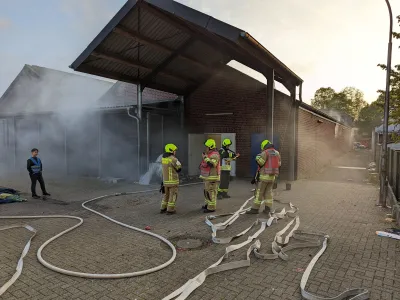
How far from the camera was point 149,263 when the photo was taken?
382 cm

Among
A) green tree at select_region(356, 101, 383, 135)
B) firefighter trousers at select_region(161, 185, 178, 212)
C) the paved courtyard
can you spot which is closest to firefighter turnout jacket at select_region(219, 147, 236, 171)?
the paved courtyard

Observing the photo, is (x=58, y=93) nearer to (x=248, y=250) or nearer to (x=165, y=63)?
(x=165, y=63)

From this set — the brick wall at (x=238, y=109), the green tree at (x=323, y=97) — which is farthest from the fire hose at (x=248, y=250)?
the green tree at (x=323, y=97)

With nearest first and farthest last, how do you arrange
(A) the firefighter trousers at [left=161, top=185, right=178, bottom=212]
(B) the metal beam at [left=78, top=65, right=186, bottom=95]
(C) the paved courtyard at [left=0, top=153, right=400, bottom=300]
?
(C) the paved courtyard at [left=0, top=153, right=400, bottom=300], (A) the firefighter trousers at [left=161, top=185, right=178, bottom=212], (B) the metal beam at [left=78, top=65, right=186, bottom=95]

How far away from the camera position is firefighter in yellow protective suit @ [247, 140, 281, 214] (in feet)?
20.4

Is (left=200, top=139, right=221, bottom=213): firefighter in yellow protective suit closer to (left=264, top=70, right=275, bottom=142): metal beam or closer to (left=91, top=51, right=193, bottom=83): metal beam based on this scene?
(left=264, top=70, right=275, bottom=142): metal beam

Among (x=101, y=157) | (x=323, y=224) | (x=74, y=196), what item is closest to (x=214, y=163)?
(x=323, y=224)

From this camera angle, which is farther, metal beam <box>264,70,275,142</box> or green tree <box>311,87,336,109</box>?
green tree <box>311,87,336,109</box>

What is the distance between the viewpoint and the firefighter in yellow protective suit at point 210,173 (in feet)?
20.6

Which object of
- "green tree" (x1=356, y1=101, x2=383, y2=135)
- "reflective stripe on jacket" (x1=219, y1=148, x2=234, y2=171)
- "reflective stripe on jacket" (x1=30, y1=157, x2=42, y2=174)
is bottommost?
"reflective stripe on jacket" (x1=30, y1=157, x2=42, y2=174)

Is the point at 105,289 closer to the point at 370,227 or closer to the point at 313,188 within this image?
the point at 370,227

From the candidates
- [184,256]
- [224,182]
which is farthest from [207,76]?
[184,256]

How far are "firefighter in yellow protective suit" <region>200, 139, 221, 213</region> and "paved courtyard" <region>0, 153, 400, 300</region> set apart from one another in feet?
1.36

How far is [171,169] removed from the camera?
238 inches
